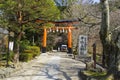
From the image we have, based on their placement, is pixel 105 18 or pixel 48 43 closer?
pixel 105 18

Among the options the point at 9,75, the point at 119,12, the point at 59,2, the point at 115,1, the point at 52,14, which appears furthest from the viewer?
the point at 59,2

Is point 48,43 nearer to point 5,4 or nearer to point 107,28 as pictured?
point 5,4

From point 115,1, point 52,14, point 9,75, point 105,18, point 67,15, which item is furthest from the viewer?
point 67,15

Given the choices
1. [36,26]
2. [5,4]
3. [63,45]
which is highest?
[5,4]

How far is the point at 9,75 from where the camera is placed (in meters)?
13.8

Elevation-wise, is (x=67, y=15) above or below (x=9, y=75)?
above

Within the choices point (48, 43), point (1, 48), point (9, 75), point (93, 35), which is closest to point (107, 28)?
point (9, 75)

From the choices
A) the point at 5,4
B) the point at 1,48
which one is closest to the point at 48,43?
the point at 1,48

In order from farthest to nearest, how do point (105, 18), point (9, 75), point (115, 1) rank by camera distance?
point (115, 1), point (9, 75), point (105, 18)

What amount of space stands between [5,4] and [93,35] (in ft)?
60.8

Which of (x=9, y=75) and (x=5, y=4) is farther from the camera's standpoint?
(x=5, y=4)

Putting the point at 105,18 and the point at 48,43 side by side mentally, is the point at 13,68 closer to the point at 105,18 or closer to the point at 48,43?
the point at 105,18

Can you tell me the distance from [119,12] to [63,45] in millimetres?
24406

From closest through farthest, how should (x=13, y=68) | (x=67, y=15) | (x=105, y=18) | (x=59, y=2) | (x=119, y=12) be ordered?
(x=105, y=18)
(x=13, y=68)
(x=119, y=12)
(x=67, y=15)
(x=59, y=2)
